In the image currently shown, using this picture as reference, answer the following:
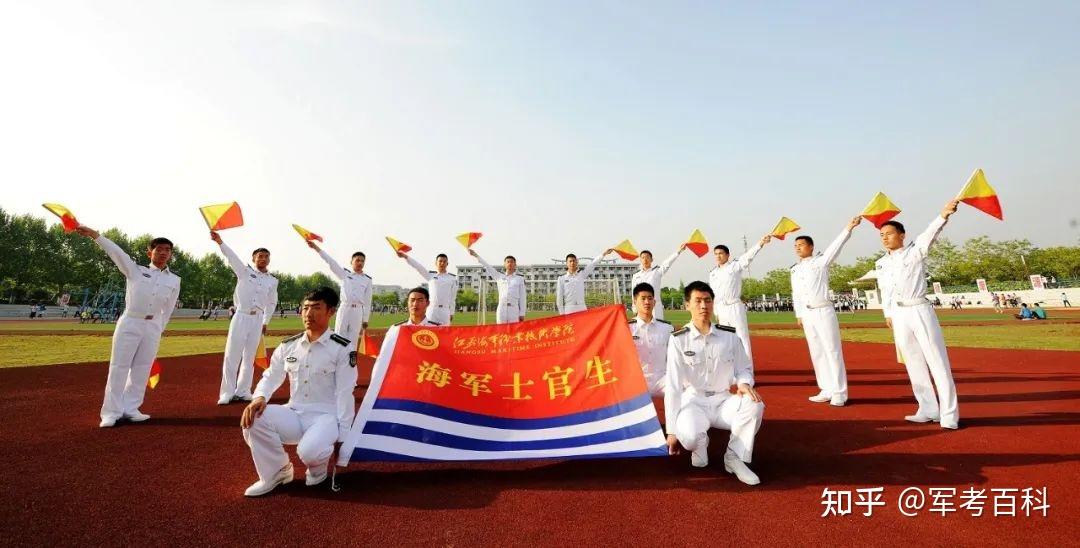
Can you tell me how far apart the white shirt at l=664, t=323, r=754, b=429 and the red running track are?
0.76m

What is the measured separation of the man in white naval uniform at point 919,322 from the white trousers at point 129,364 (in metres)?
10.3

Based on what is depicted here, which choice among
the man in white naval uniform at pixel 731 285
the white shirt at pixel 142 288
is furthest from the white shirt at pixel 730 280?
the white shirt at pixel 142 288

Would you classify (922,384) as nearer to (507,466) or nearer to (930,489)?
(930,489)

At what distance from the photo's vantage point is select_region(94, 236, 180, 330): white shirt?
6235 millimetres

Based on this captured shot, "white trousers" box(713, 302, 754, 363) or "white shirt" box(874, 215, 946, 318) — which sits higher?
"white shirt" box(874, 215, 946, 318)

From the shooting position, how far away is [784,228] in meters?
7.82

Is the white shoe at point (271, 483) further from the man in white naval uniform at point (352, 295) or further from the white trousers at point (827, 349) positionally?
the white trousers at point (827, 349)

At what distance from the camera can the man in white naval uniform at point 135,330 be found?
6.06 metres

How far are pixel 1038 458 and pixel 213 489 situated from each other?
25.2 feet

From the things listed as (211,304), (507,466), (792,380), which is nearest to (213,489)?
(507,466)

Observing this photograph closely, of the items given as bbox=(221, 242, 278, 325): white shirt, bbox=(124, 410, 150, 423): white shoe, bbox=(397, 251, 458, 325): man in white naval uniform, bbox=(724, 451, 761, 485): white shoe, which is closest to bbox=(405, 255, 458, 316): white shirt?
bbox=(397, 251, 458, 325): man in white naval uniform

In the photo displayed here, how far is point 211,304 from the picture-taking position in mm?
76375

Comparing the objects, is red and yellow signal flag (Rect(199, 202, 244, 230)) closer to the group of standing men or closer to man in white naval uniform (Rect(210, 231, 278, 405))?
the group of standing men

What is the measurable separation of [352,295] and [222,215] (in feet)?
9.70
